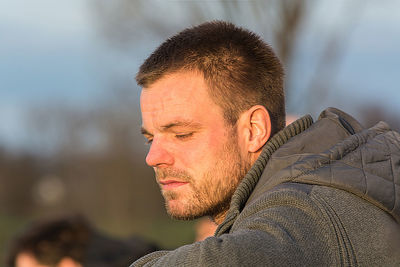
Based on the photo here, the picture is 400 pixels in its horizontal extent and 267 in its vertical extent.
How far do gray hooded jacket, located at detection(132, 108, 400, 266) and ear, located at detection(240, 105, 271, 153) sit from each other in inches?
7.9

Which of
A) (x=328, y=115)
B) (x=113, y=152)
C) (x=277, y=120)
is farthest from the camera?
(x=113, y=152)

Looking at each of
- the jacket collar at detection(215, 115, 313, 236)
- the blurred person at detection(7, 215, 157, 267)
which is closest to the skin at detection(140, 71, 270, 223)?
the jacket collar at detection(215, 115, 313, 236)

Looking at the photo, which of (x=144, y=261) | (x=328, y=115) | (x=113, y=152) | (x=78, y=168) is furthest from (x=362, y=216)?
(x=78, y=168)

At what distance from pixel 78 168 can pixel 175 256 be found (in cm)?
4194

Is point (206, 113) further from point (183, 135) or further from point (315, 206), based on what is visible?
point (315, 206)

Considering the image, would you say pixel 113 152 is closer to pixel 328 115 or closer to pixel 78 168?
pixel 78 168

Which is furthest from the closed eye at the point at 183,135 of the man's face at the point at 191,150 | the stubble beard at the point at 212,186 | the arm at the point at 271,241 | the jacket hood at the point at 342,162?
the arm at the point at 271,241

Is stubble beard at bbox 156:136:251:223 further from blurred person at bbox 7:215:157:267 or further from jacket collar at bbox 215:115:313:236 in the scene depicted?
blurred person at bbox 7:215:157:267

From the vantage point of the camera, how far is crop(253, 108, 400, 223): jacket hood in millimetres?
2205

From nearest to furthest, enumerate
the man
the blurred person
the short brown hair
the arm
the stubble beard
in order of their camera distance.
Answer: the arm
the man
the stubble beard
the short brown hair
the blurred person

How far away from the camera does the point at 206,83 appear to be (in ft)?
8.98

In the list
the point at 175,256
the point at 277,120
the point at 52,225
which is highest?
the point at 277,120

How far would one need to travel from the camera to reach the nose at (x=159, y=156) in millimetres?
2625

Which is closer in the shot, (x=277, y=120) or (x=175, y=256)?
(x=175, y=256)
